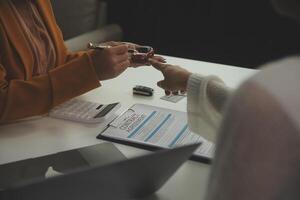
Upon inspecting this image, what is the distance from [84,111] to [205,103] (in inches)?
14.1

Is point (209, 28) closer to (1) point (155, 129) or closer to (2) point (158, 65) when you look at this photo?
(2) point (158, 65)

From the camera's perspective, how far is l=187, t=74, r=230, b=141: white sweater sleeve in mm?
1021

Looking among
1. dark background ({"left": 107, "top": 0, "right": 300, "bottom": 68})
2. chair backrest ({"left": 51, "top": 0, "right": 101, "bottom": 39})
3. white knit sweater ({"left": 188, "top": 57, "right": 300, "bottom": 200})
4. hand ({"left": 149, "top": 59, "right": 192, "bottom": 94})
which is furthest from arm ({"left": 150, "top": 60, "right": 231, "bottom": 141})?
dark background ({"left": 107, "top": 0, "right": 300, "bottom": 68})

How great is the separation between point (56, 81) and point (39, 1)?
37cm

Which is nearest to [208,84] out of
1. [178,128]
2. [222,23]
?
[178,128]

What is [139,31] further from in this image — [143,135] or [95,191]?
[95,191]

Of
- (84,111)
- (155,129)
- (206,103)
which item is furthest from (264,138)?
(84,111)

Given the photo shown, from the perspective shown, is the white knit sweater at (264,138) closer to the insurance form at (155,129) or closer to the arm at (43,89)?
the insurance form at (155,129)

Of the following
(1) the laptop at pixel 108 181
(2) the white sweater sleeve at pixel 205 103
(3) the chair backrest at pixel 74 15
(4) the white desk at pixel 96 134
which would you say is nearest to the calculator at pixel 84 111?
(4) the white desk at pixel 96 134

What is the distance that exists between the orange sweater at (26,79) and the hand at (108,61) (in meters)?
0.02

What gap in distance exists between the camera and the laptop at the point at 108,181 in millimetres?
640

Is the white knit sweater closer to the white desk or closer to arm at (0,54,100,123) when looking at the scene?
the white desk

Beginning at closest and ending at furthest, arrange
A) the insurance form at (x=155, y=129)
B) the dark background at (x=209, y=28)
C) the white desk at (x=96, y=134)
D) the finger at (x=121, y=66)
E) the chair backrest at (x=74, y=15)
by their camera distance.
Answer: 1. the white desk at (x=96, y=134)
2. the insurance form at (x=155, y=129)
3. the finger at (x=121, y=66)
4. the chair backrest at (x=74, y=15)
5. the dark background at (x=209, y=28)

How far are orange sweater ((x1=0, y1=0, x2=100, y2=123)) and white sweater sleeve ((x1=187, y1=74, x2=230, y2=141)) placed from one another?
31cm
